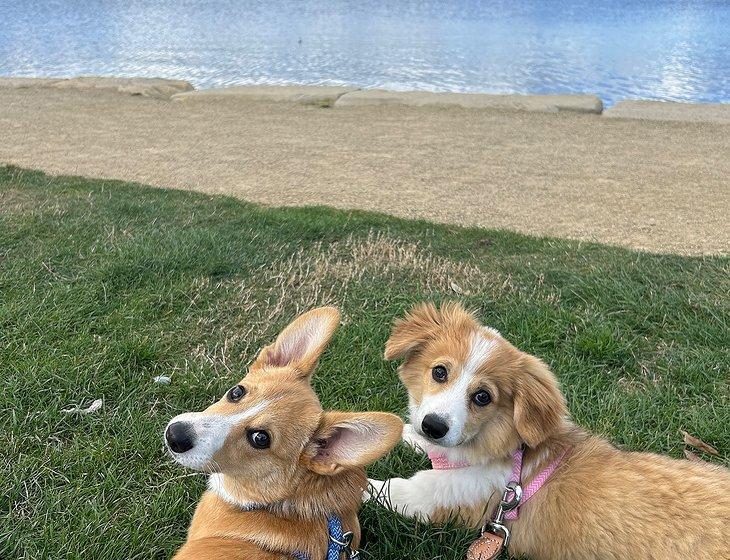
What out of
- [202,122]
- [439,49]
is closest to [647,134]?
[202,122]

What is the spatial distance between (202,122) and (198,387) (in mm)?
8564

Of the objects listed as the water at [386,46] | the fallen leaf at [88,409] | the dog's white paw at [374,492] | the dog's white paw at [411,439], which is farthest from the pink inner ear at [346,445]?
the water at [386,46]

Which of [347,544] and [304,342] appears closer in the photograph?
[347,544]

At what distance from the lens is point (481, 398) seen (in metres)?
2.63

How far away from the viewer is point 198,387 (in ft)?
11.4

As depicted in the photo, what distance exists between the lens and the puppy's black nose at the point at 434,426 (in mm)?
2533

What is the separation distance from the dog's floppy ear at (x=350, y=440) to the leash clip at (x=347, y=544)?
0.27 m

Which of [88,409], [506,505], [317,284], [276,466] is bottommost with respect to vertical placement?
[317,284]

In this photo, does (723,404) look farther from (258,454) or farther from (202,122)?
(202,122)

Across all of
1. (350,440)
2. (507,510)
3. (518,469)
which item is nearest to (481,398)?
(518,469)

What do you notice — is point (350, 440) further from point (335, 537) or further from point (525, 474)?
point (525, 474)

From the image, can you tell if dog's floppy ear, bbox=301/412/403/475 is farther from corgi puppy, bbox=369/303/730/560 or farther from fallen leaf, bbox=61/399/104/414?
fallen leaf, bbox=61/399/104/414

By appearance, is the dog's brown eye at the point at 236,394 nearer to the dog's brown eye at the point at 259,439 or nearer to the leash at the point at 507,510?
the dog's brown eye at the point at 259,439

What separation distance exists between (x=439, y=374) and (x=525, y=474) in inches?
21.8
